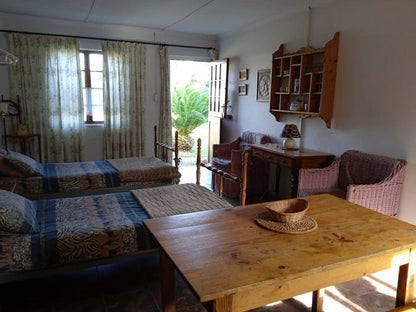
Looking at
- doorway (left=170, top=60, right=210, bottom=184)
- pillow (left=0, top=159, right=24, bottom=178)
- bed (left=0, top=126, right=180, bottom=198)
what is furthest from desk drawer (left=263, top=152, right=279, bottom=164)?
doorway (left=170, top=60, right=210, bottom=184)

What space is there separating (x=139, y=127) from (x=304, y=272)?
503 cm

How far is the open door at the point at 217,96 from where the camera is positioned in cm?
584

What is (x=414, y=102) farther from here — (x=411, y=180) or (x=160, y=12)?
(x=160, y=12)

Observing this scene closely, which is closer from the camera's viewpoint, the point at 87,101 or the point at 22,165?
the point at 22,165

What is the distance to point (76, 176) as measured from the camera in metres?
3.50

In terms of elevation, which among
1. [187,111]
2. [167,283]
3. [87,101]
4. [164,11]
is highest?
[164,11]

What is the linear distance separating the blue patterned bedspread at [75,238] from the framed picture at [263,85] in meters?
3.08

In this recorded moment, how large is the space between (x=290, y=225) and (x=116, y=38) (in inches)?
199

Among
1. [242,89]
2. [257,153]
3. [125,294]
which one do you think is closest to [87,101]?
[242,89]

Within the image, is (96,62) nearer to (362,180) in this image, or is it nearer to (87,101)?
(87,101)

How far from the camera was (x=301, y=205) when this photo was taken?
5.94ft

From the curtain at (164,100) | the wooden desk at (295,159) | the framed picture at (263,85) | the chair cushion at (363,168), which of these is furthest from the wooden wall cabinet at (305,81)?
the curtain at (164,100)

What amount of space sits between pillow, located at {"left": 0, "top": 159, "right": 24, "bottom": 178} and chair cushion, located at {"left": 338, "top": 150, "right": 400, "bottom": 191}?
134 inches

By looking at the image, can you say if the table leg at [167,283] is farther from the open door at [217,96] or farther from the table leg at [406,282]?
the open door at [217,96]
